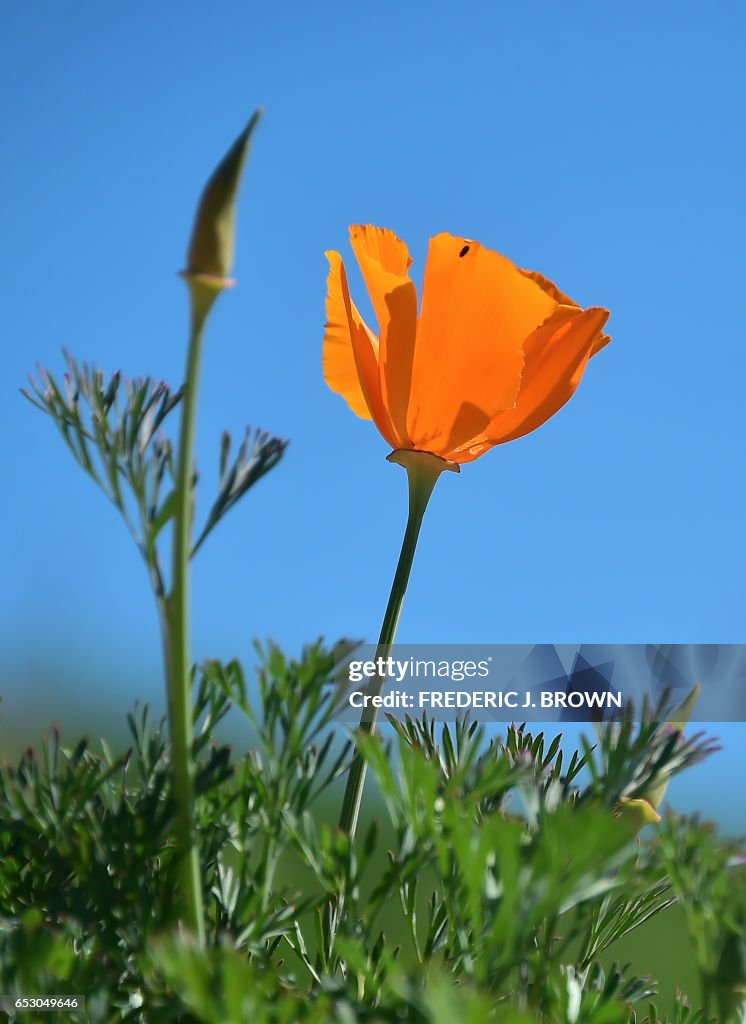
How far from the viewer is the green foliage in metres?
0.44

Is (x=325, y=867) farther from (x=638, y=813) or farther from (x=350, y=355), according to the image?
(x=350, y=355)

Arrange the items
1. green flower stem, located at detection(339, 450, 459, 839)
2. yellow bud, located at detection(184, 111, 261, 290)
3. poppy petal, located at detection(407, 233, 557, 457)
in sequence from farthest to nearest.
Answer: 1. poppy petal, located at detection(407, 233, 557, 457)
2. green flower stem, located at detection(339, 450, 459, 839)
3. yellow bud, located at detection(184, 111, 261, 290)

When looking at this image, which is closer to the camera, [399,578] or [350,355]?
[399,578]

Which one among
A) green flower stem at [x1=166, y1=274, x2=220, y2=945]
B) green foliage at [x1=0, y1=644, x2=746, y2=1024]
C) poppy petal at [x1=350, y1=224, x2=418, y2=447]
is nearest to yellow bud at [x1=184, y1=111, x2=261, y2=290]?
green flower stem at [x1=166, y1=274, x2=220, y2=945]

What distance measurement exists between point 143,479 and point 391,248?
1.33 ft

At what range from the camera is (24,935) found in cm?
43

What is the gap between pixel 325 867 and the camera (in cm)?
57

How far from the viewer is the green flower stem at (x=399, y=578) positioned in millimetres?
646

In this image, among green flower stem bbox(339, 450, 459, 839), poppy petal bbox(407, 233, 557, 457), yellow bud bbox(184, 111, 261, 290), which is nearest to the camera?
yellow bud bbox(184, 111, 261, 290)

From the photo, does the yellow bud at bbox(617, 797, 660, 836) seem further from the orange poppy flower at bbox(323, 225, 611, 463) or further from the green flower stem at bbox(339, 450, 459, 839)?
the orange poppy flower at bbox(323, 225, 611, 463)

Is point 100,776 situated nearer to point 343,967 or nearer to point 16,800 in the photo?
point 16,800

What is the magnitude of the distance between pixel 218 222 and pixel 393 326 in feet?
1.23

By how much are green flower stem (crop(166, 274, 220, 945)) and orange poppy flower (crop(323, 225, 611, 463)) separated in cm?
37

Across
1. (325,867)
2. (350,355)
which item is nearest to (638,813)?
(325,867)
